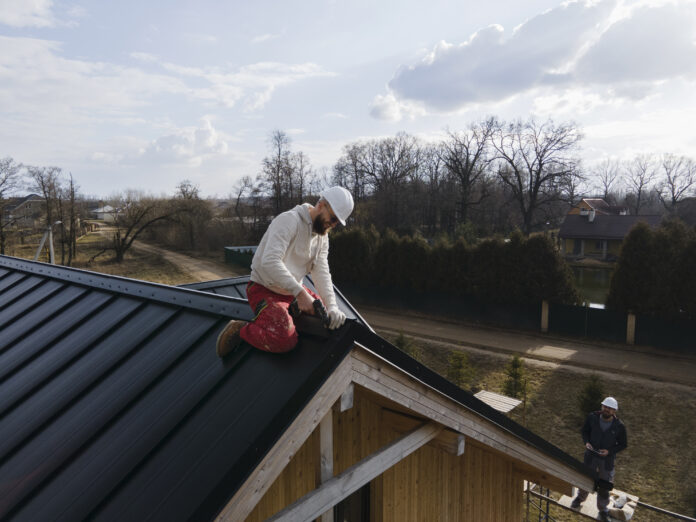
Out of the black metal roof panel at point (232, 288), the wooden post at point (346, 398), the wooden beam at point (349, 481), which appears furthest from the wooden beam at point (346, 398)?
the black metal roof panel at point (232, 288)

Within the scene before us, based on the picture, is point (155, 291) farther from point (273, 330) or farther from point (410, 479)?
point (410, 479)

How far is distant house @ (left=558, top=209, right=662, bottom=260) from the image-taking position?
143 feet

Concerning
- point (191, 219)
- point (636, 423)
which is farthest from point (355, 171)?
point (636, 423)

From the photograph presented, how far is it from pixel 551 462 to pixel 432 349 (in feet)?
48.8

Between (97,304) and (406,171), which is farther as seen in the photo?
(406,171)

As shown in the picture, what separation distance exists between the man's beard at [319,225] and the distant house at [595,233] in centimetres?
4617

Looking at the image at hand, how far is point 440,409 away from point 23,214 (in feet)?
167

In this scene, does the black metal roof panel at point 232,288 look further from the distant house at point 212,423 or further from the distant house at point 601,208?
the distant house at point 601,208

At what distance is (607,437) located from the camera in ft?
25.2

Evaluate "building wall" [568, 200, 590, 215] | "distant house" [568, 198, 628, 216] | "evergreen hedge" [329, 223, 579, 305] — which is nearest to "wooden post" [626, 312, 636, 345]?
"evergreen hedge" [329, 223, 579, 305]

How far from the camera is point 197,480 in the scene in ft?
7.31

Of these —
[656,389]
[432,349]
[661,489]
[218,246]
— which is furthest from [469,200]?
[661,489]

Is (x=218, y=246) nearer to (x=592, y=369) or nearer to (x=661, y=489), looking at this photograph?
(x=592, y=369)

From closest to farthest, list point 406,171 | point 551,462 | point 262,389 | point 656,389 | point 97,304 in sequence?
point 262,389, point 551,462, point 97,304, point 656,389, point 406,171
